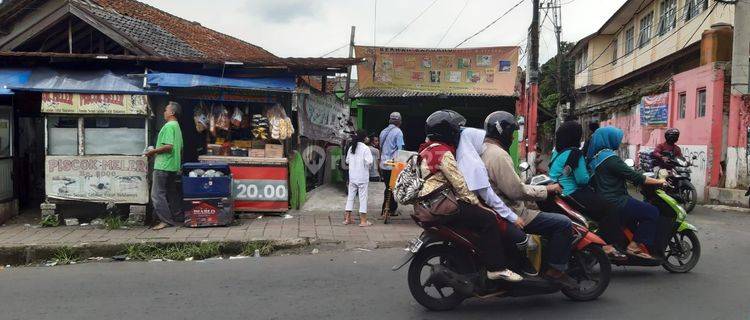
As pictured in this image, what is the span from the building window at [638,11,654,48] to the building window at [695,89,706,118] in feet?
35.2

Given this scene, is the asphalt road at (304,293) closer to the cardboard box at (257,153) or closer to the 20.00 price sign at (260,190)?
the 20.00 price sign at (260,190)

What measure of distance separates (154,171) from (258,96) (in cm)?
204

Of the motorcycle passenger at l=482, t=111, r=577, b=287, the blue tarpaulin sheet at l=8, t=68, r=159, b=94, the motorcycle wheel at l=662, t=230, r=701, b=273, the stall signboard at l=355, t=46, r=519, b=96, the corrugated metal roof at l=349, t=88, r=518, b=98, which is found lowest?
the motorcycle wheel at l=662, t=230, r=701, b=273

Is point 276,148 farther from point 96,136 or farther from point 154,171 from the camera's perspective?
point 96,136

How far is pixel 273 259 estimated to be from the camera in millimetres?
6648

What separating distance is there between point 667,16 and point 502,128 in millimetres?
20438

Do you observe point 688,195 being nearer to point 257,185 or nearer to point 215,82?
point 257,185

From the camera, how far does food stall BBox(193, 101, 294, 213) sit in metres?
8.98

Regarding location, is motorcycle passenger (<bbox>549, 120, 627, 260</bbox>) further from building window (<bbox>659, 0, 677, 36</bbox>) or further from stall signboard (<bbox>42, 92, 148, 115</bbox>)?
building window (<bbox>659, 0, 677, 36</bbox>)

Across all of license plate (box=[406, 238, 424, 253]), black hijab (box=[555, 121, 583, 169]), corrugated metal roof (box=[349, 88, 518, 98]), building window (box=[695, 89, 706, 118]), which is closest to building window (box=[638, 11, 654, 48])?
building window (box=[695, 89, 706, 118])

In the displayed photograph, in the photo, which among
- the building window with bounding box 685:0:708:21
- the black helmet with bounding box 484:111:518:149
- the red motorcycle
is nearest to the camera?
the red motorcycle

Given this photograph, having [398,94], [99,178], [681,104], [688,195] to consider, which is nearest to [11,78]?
[99,178]

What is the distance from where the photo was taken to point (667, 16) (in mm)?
21406

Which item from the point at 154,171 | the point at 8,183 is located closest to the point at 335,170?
the point at 154,171
